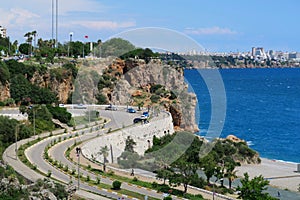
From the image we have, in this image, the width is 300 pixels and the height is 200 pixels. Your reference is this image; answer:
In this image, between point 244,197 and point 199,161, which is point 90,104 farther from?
point 244,197

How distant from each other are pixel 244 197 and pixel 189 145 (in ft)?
56.5

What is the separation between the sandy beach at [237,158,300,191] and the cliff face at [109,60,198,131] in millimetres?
10412

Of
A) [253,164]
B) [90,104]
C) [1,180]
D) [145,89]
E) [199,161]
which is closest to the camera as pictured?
[1,180]

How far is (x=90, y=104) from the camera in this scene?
50500 mm

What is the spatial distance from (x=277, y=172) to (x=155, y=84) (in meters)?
22.6

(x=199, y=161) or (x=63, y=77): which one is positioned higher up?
(x=63, y=77)

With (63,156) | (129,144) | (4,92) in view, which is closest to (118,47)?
(4,92)

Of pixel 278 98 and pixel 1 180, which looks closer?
pixel 1 180

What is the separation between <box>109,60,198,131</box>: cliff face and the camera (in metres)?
51.5

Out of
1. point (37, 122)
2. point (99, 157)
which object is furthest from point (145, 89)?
point (99, 157)

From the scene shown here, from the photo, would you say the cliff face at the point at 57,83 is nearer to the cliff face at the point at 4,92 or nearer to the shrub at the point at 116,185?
the cliff face at the point at 4,92

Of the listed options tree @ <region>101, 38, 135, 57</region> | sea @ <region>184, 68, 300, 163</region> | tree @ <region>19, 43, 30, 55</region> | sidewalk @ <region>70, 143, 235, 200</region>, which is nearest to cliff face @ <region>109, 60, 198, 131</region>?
tree @ <region>101, 38, 135, 57</region>

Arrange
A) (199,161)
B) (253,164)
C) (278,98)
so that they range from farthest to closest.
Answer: (278,98)
(253,164)
(199,161)

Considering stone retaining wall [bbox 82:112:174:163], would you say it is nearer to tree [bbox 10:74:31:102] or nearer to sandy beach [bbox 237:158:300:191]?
sandy beach [bbox 237:158:300:191]
